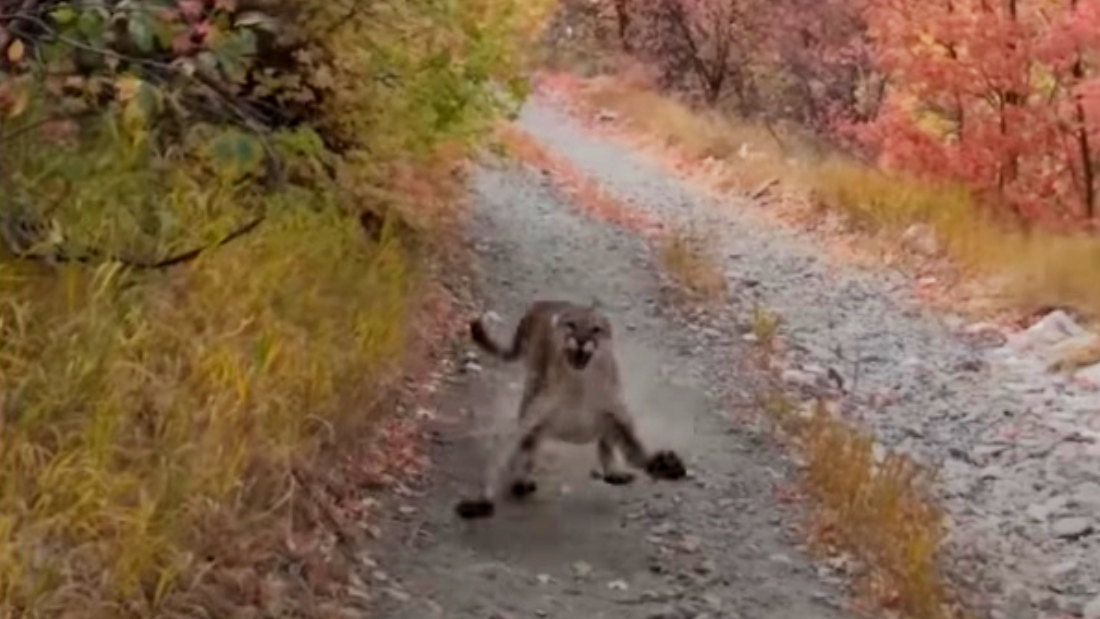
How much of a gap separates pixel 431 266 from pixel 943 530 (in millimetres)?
4323

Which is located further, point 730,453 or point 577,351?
point 730,453

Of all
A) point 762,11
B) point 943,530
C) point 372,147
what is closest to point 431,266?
point 372,147

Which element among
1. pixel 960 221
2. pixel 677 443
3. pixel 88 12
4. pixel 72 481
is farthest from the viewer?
pixel 960 221

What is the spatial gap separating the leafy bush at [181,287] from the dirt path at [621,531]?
481mm

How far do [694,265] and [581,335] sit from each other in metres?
5.92

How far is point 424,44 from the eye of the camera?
9078 millimetres

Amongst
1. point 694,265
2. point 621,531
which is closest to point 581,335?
point 621,531

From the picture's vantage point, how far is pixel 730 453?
8430 millimetres

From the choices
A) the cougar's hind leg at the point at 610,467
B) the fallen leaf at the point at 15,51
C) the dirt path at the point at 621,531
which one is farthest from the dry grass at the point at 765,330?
the fallen leaf at the point at 15,51

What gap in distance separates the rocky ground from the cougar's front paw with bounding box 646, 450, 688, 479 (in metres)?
0.07

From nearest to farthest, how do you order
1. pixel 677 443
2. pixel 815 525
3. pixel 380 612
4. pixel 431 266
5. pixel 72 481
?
pixel 72 481, pixel 380 612, pixel 815 525, pixel 677 443, pixel 431 266

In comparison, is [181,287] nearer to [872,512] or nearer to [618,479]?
[618,479]

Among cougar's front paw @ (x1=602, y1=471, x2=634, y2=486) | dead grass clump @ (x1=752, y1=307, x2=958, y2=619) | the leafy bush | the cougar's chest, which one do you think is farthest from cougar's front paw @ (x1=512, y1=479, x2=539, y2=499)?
dead grass clump @ (x1=752, y1=307, x2=958, y2=619)

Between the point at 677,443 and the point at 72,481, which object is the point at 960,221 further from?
the point at 72,481
